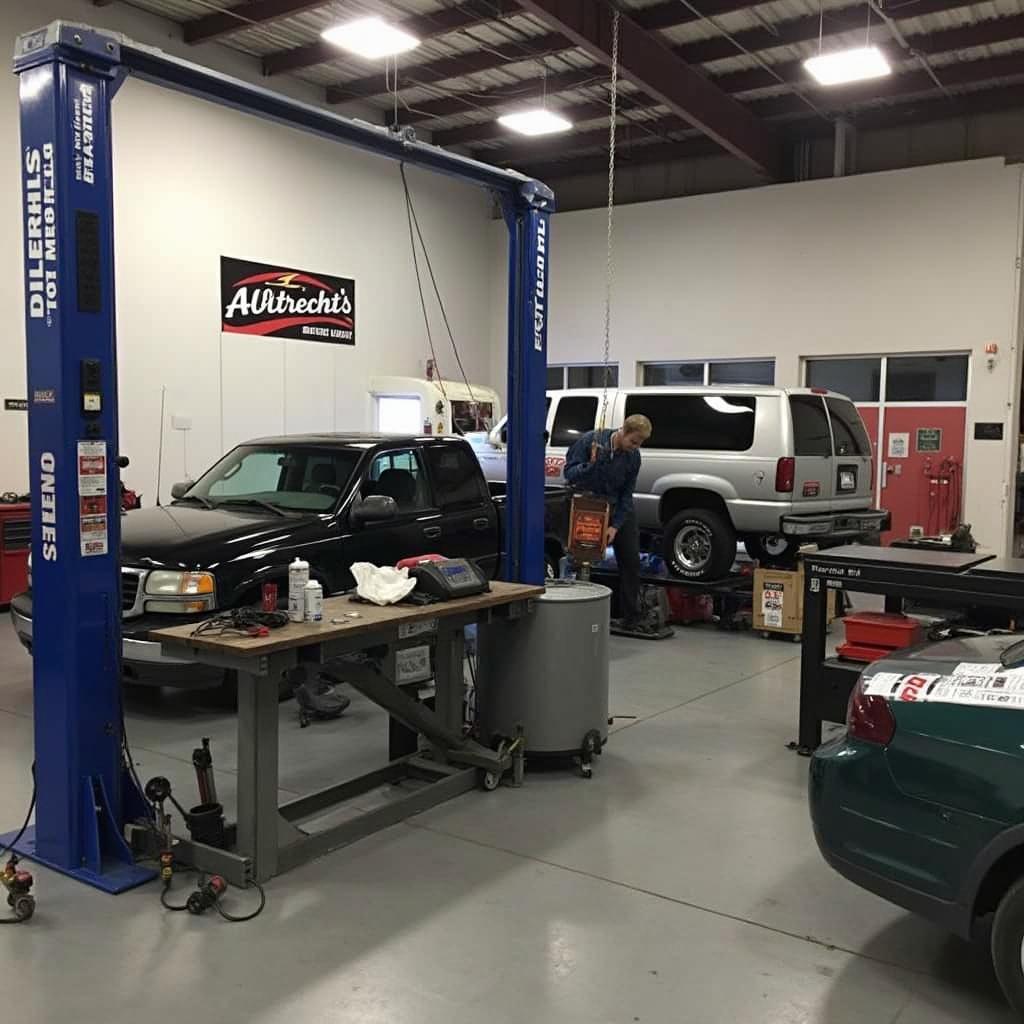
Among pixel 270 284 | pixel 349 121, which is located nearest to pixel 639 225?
pixel 270 284

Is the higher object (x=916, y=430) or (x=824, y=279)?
(x=824, y=279)

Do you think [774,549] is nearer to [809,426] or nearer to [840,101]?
[809,426]

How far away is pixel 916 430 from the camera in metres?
13.7

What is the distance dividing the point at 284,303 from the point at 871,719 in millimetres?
11457

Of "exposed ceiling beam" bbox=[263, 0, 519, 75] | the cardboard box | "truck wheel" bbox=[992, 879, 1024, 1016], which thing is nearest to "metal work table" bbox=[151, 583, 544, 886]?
"truck wheel" bbox=[992, 879, 1024, 1016]

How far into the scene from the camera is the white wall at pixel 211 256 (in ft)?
35.7

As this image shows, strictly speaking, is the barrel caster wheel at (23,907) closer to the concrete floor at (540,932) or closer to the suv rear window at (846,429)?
the concrete floor at (540,932)

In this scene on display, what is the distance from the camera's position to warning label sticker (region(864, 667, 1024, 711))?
2.86 meters

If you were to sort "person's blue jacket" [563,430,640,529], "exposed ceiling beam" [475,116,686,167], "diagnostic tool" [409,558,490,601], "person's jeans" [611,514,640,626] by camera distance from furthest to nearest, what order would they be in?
"exposed ceiling beam" [475,116,686,167] < "person's jeans" [611,514,640,626] < "person's blue jacket" [563,430,640,529] < "diagnostic tool" [409,558,490,601]

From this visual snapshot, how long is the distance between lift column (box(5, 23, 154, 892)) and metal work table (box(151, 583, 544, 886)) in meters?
0.31

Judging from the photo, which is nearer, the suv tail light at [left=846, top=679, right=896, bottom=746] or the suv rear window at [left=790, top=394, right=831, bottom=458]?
the suv tail light at [left=846, top=679, right=896, bottom=746]

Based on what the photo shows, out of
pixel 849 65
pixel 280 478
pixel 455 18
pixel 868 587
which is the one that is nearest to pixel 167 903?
pixel 868 587

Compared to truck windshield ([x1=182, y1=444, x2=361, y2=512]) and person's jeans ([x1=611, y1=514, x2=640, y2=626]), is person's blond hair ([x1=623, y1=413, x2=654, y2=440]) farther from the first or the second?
truck windshield ([x1=182, y1=444, x2=361, y2=512])

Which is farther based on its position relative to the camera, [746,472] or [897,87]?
[897,87]
